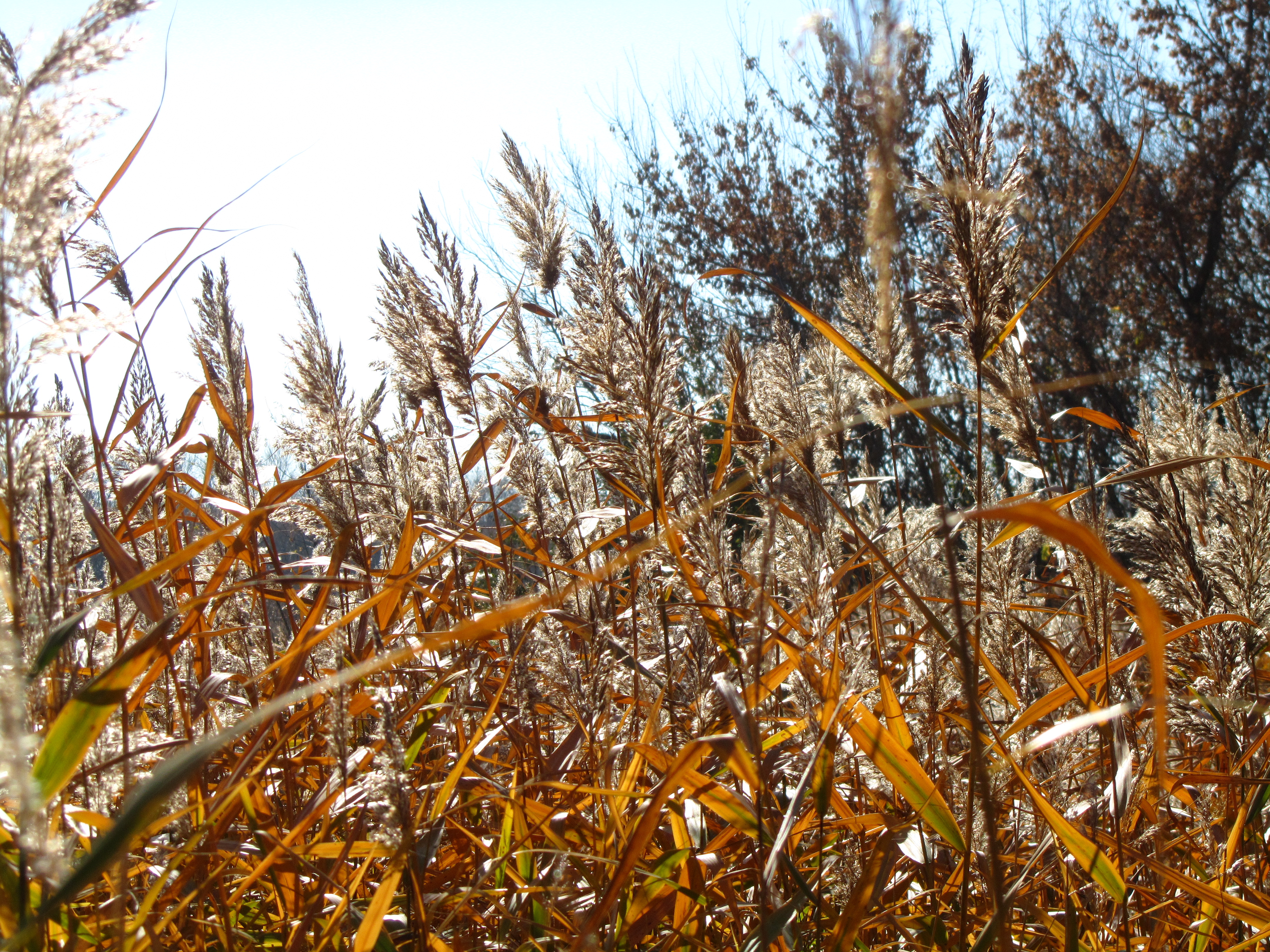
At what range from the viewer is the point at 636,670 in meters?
1.50

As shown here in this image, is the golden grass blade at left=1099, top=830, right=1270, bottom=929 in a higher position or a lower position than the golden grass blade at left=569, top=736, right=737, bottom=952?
lower

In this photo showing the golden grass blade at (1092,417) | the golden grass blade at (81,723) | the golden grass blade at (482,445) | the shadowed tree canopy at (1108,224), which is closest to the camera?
the golden grass blade at (81,723)

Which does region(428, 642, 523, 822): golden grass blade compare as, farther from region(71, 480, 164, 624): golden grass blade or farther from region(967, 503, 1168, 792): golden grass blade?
region(967, 503, 1168, 792): golden grass blade

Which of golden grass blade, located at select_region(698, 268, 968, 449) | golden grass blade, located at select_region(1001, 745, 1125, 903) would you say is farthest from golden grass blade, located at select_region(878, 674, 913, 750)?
golden grass blade, located at select_region(698, 268, 968, 449)

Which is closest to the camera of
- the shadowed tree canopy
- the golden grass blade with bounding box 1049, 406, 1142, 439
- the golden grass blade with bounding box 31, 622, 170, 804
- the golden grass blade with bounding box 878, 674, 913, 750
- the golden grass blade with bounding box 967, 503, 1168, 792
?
the golden grass blade with bounding box 967, 503, 1168, 792

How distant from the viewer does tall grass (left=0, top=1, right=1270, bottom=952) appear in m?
0.90

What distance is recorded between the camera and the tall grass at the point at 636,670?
2.96 feet

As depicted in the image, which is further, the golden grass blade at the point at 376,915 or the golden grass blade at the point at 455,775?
the golden grass blade at the point at 455,775

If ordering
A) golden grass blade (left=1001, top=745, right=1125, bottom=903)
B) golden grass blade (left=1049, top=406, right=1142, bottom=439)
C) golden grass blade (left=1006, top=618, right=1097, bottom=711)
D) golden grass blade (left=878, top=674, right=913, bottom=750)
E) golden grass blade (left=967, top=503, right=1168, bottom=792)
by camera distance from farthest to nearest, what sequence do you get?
golden grass blade (left=1049, top=406, right=1142, bottom=439), golden grass blade (left=878, top=674, right=913, bottom=750), golden grass blade (left=1006, top=618, right=1097, bottom=711), golden grass blade (left=1001, top=745, right=1125, bottom=903), golden grass blade (left=967, top=503, right=1168, bottom=792)

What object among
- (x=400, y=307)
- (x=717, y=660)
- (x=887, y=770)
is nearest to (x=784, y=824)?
(x=887, y=770)

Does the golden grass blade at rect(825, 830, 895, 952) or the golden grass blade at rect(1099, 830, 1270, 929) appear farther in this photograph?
the golden grass blade at rect(1099, 830, 1270, 929)

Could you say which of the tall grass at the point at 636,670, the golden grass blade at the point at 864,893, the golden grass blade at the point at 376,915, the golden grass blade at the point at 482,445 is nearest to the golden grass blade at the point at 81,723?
the tall grass at the point at 636,670

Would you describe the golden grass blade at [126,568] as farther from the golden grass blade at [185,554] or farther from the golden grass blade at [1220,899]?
the golden grass blade at [1220,899]

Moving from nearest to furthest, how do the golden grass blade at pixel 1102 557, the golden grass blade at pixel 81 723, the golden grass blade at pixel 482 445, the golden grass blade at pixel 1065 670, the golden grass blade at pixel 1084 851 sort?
the golden grass blade at pixel 1102 557
the golden grass blade at pixel 81 723
the golden grass blade at pixel 1084 851
the golden grass blade at pixel 1065 670
the golden grass blade at pixel 482 445
